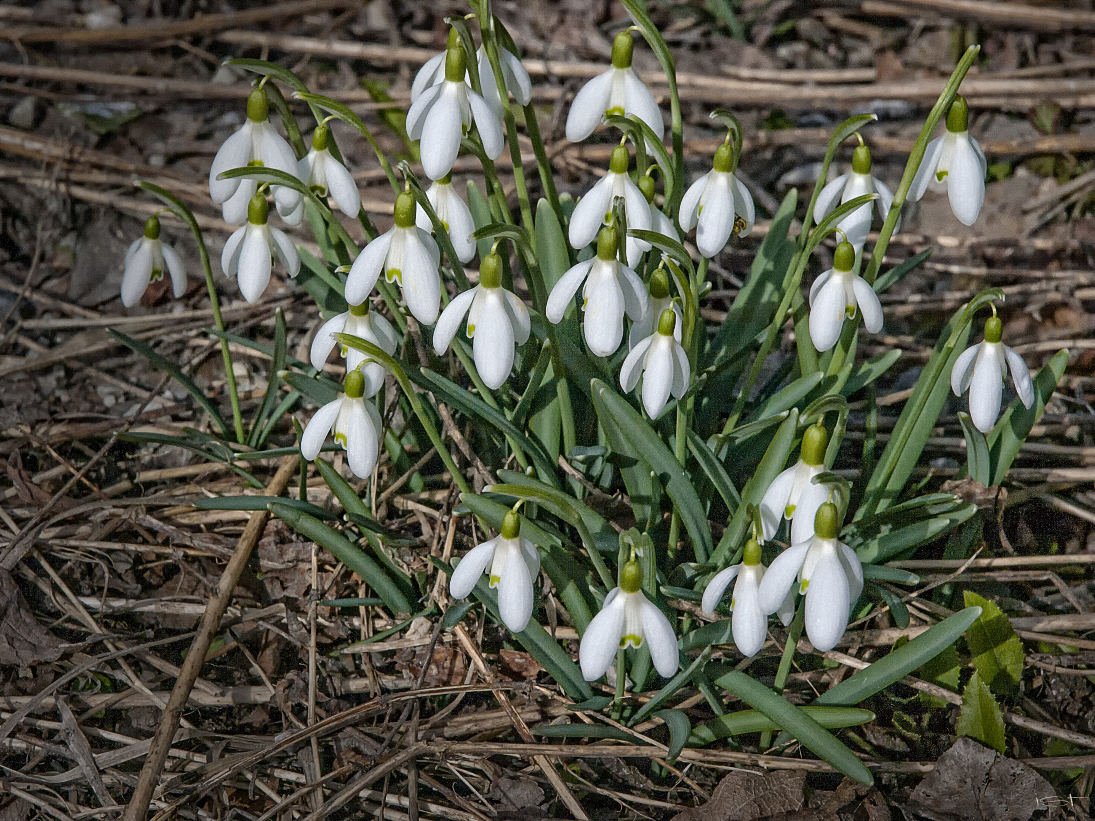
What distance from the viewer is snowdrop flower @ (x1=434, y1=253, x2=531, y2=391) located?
4.26ft

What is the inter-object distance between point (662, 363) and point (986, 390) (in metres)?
0.51

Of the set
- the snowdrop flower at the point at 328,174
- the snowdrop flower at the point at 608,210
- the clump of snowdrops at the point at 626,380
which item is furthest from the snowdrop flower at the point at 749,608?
the snowdrop flower at the point at 328,174

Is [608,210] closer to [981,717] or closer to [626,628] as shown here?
[626,628]

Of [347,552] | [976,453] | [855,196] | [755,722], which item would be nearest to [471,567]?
[347,552]

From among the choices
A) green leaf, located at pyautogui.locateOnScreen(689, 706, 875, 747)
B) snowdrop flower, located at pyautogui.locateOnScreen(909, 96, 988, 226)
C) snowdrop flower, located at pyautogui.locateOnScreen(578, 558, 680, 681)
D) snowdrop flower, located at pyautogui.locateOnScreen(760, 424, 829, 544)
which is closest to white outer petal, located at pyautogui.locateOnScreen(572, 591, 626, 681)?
snowdrop flower, located at pyautogui.locateOnScreen(578, 558, 680, 681)

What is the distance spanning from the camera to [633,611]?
1.22 m

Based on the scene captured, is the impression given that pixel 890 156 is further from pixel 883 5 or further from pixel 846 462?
pixel 846 462

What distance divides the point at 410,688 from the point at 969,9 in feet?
Result: 9.39

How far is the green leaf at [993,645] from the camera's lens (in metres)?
1.60

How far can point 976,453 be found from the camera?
1.68 m

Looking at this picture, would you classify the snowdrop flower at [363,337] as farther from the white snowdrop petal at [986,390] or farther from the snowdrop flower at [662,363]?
the white snowdrop petal at [986,390]

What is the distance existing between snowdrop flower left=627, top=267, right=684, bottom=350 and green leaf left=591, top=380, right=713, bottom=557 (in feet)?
0.31

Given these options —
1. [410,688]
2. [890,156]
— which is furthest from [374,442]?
[890,156]

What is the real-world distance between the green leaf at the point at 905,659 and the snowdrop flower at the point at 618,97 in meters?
0.85
